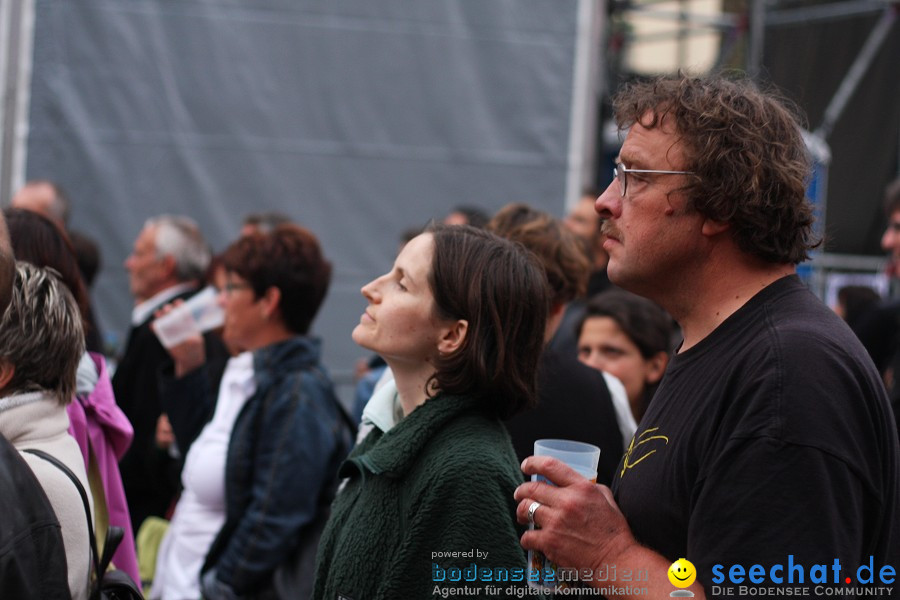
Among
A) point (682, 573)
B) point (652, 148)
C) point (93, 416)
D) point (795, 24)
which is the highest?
point (795, 24)

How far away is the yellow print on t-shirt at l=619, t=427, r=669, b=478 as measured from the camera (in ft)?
5.86

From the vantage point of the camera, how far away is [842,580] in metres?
1.50

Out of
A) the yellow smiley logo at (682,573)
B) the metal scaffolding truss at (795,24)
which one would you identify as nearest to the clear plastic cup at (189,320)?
the yellow smiley logo at (682,573)

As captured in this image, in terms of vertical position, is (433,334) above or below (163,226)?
above

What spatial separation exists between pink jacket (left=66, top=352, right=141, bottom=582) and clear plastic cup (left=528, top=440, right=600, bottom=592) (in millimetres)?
1393

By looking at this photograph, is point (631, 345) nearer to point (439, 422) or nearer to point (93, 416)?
point (439, 422)

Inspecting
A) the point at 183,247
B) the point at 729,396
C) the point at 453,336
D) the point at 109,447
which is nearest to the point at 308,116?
the point at 183,247

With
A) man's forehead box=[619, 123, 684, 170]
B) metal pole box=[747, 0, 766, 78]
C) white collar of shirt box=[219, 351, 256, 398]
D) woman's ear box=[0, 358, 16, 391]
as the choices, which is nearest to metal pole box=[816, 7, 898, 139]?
metal pole box=[747, 0, 766, 78]

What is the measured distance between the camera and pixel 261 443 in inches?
136

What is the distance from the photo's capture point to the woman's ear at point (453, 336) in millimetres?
2391

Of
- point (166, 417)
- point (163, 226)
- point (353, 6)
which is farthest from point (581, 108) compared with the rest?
point (166, 417)

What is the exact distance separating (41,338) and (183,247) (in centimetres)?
305

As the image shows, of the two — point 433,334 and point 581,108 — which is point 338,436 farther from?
point 581,108

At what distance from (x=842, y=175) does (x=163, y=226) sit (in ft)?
25.7
